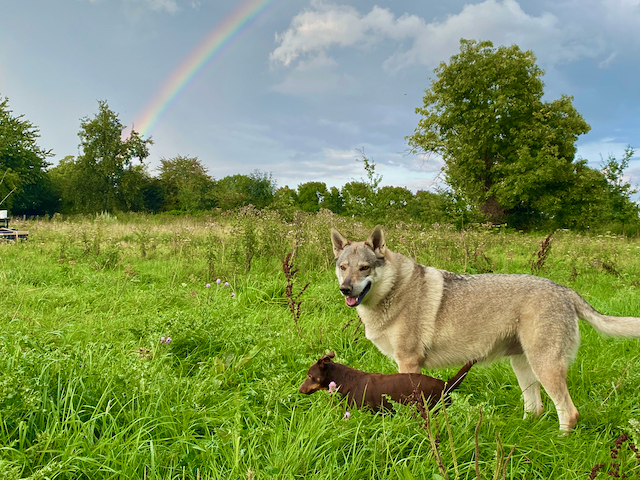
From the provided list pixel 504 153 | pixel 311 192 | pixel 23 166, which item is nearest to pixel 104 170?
pixel 23 166

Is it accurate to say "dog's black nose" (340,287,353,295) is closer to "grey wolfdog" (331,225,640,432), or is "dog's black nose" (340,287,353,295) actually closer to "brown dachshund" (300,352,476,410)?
→ "grey wolfdog" (331,225,640,432)

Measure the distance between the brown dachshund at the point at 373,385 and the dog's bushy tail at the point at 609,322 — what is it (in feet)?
3.21

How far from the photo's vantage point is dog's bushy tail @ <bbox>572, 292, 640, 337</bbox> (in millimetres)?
2570

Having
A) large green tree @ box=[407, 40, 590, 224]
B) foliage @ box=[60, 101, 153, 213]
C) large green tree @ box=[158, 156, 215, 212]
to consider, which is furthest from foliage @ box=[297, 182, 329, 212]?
large green tree @ box=[407, 40, 590, 224]

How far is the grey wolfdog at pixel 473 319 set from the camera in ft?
8.32

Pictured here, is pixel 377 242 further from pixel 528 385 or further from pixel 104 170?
pixel 104 170

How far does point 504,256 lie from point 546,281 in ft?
20.1

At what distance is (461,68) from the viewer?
92.9ft

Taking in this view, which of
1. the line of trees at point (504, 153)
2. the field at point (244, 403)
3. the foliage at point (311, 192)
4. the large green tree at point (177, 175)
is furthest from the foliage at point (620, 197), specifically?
Answer: the foliage at point (311, 192)

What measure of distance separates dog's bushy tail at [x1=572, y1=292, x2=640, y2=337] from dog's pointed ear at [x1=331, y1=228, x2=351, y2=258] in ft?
6.40

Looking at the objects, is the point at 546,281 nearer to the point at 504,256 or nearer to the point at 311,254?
the point at 311,254

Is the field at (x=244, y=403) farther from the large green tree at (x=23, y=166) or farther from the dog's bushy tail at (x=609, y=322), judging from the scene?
the large green tree at (x=23, y=166)

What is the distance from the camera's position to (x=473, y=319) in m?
2.75

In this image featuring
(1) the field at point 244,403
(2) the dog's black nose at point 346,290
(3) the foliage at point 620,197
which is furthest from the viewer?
(3) the foliage at point 620,197
